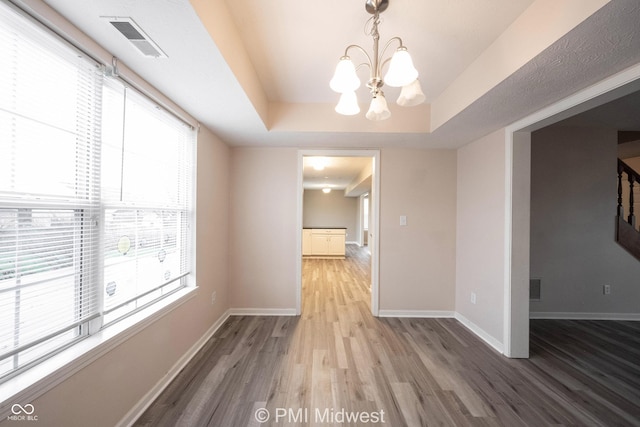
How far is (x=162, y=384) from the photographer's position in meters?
1.70

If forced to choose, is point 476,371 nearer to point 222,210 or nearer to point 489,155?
point 489,155

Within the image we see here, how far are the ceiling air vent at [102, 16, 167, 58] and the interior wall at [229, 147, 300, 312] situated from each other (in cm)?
182

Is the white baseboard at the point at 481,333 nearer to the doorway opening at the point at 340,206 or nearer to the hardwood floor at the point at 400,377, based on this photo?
the hardwood floor at the point at 400,377

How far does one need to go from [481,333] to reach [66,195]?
142 inches

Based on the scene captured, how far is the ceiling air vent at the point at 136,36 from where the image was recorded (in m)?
1.06

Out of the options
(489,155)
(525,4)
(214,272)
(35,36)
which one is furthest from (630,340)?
(35,36)

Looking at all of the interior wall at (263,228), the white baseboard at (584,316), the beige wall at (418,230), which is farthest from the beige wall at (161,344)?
the white baseboard at (584,316)

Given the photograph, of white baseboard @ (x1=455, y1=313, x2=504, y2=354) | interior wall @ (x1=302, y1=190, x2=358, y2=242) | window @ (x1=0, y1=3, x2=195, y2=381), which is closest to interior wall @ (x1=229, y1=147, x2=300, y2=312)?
window @ (x1=0, y1=3, x2=195, y2=381)

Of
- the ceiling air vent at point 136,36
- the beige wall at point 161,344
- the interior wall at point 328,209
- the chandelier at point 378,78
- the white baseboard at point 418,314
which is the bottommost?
the white baseboard at point 418,314

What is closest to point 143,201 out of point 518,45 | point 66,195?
point 66,195

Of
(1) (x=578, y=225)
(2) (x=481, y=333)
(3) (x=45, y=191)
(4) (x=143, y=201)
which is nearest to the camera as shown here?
(3) (x=45, y=191)

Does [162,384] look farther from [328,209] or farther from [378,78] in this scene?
[328,209]

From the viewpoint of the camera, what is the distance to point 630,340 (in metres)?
2.47

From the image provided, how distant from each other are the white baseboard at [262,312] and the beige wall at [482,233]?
7.19 ft
